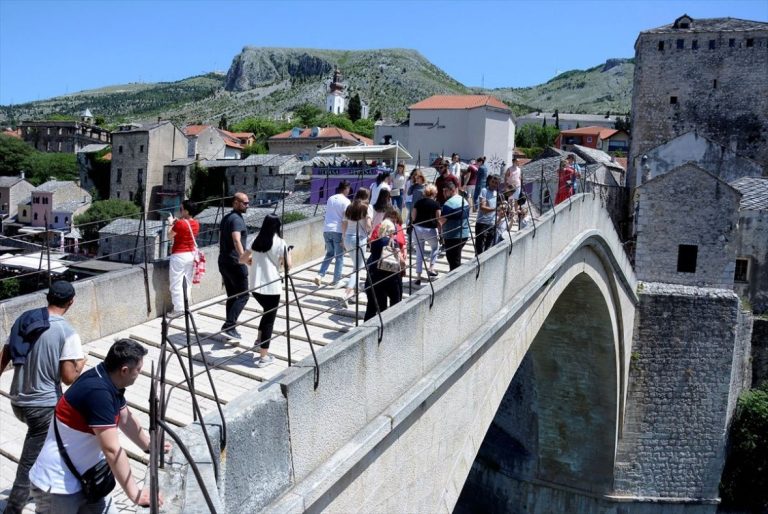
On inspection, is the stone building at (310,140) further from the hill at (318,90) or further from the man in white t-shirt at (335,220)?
the man in white t-shirt at (335,220)

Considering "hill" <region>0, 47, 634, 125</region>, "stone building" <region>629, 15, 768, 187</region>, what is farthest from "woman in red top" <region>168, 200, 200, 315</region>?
"hill" <region>0, 47, 634, 125</region>

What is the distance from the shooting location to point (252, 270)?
6.30m

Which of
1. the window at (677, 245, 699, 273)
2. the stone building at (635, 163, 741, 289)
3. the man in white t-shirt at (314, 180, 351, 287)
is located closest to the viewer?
the man in white t-shirt at (314, 180, 351, 287)

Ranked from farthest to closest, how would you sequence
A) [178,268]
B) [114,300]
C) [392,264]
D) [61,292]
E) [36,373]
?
[114,300], [178,268], [392,264], [61,292], [36,373]

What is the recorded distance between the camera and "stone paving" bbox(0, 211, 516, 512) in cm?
465

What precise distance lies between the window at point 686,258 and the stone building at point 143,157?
4621cm

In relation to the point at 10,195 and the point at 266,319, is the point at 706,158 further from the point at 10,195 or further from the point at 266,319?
the point at 10,195

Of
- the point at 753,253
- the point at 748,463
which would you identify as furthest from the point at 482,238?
the point at 753,253

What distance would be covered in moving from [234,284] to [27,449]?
3.00m

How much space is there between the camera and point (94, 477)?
10.7 ft

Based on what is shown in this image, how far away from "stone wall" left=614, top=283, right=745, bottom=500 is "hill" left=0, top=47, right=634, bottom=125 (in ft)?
297

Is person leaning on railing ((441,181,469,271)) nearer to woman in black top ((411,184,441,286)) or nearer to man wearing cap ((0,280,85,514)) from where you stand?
woman in black top ((411,184,441,286))

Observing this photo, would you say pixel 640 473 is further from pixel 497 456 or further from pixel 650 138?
pixel 650 138

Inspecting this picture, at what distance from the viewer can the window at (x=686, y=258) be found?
1839 cm
